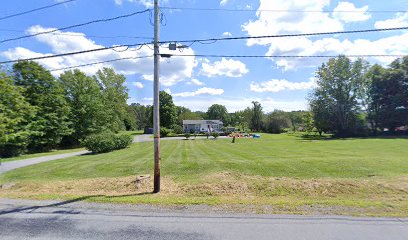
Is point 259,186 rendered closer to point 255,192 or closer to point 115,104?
point 255,192

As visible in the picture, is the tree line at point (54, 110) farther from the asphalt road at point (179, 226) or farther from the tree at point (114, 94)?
the asphalt road at point (179, 226)

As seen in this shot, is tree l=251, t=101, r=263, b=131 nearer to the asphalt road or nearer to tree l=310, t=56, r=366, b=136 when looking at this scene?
tree l=310, t=56, r=366, b=136

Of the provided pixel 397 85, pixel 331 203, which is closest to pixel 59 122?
pixel 331 203

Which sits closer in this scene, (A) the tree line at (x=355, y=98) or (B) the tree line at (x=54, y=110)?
(B) the tree line at (x=54, y=110)

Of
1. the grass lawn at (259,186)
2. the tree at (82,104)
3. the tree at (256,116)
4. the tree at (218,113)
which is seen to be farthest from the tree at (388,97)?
the tree at (218,113)

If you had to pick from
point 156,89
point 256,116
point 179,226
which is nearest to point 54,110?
point 156,89

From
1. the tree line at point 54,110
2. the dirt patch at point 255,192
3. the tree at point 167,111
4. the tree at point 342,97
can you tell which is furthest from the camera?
the tree at point 167,111

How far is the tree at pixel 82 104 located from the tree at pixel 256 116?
54.7m

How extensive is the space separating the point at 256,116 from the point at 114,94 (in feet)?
164

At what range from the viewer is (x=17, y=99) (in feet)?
45.0

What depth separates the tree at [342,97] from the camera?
5194 centimetres

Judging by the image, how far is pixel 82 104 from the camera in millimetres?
37438

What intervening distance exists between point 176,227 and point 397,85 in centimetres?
5905

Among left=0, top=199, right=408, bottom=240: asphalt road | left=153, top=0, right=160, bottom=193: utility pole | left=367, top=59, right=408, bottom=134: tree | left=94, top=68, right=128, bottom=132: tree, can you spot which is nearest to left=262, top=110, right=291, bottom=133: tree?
left=367, top=59, right=408, bottom=134: tree
